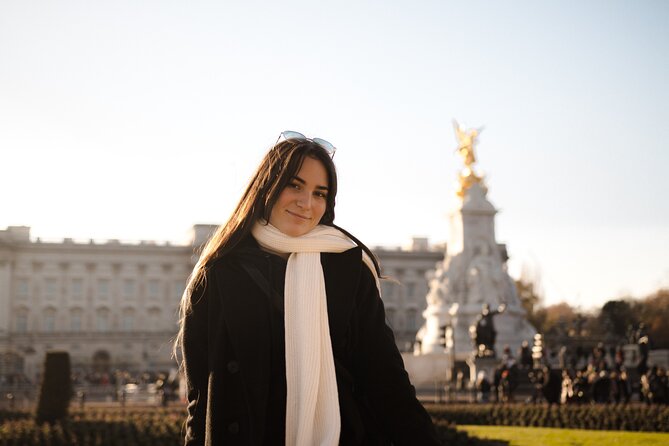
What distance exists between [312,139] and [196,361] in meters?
0.92

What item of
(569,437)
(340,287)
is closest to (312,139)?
(340,287)

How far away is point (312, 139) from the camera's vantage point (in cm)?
378

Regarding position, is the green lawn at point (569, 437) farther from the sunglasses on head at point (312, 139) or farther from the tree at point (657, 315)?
the tree at point (657, 315)

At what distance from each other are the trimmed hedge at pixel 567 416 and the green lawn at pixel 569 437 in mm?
620

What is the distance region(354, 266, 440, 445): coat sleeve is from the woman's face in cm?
28

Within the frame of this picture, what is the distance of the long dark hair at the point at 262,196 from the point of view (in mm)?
3680

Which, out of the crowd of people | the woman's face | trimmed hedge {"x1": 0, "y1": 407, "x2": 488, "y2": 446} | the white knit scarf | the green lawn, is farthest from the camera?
the crowd of people

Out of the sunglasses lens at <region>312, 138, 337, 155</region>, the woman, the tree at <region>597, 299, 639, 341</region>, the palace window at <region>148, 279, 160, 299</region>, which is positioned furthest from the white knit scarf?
the palace window at <region>148, 279, 160, 299</region>

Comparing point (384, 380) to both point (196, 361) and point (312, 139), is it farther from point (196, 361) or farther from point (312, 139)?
point (312, 139)

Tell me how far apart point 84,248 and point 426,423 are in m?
90.6

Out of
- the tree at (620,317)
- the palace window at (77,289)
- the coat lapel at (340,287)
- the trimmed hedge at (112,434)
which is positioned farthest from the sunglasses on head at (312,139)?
the palace window at (77,289)

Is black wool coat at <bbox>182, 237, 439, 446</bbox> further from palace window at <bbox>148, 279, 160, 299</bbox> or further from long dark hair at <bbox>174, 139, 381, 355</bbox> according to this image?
palace window at <bbox>148, 279, 160, 299</bbox>

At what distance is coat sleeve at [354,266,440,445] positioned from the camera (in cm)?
338

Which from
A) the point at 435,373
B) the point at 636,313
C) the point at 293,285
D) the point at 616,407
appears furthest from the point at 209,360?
the point at 636,313
